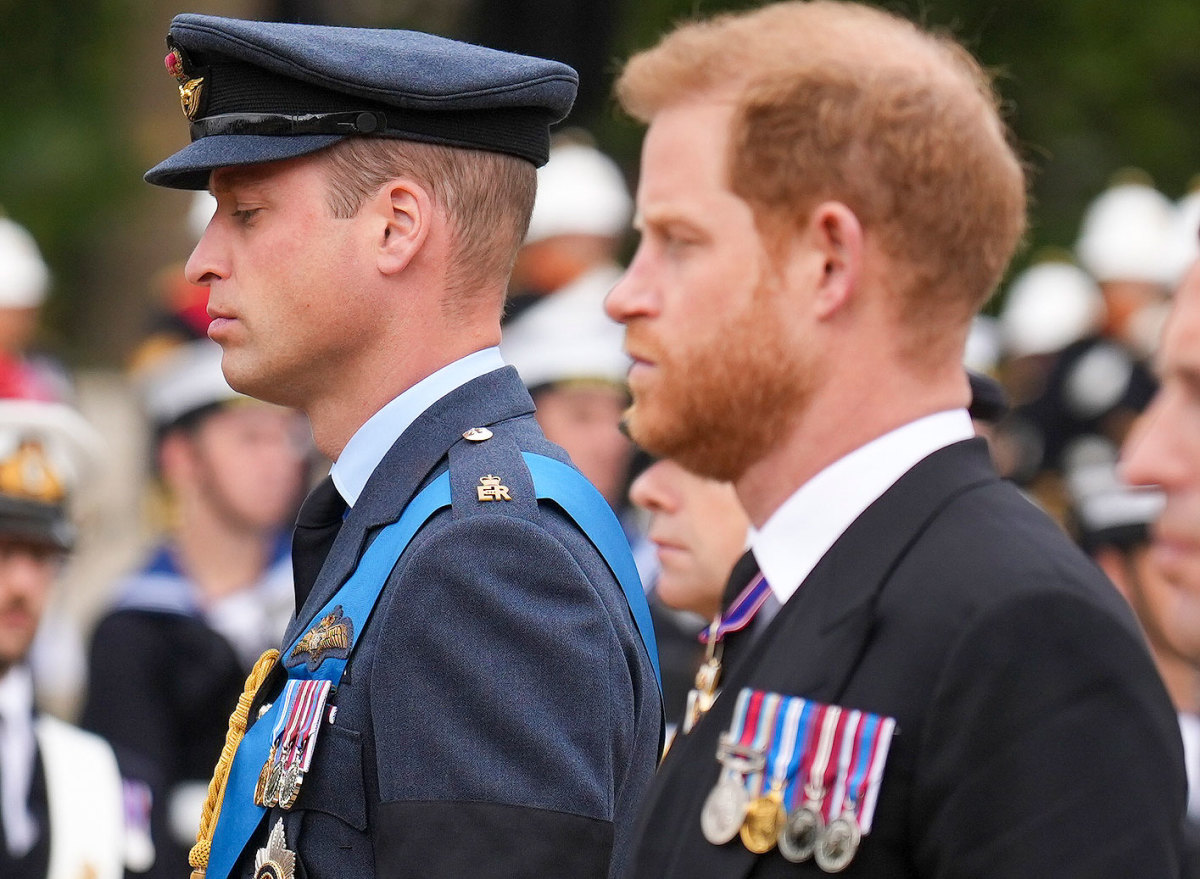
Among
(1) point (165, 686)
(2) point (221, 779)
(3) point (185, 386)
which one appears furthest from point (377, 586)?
(3) point (185, 386)

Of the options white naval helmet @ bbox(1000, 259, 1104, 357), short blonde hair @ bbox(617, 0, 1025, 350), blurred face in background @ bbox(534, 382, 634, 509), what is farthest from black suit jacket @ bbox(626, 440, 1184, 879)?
white naval helmet @ bbox(1000, 259, 1104, 357)

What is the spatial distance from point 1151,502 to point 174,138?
9.90m

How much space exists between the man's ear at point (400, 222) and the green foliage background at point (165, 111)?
10187 millimetres

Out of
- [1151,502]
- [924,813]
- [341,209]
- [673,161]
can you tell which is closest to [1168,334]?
[673,161]

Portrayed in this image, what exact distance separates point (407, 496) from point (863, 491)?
811 millimetres

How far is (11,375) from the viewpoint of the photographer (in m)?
8.10

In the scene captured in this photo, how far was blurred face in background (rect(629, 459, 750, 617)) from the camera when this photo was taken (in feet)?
13.2

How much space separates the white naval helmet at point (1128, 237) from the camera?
482 inches

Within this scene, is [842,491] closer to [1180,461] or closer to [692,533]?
[1180,461]

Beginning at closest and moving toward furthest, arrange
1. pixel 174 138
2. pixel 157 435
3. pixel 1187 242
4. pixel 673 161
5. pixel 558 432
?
pixel 673 161 → pixel 558 432 → pixel 157 435 → pixel 1187 242 → pixel 174 138

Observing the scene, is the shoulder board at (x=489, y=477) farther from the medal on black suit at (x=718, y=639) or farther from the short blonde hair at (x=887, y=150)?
the short blonde hair at (x=887, y=150)

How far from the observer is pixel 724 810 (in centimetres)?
215

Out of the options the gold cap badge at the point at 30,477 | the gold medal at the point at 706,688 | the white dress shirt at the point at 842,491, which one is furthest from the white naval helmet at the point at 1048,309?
the white dress shirt at the point at 842,491

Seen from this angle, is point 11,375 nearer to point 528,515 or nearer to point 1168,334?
point 528,515
